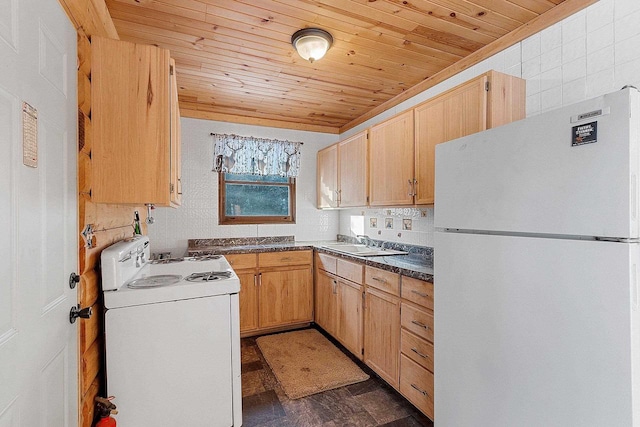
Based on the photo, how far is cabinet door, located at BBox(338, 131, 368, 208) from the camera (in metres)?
3.08

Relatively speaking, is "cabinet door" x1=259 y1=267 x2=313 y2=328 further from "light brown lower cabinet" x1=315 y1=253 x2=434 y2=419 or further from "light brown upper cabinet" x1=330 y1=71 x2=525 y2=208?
"light brown upper cabinet" x1=330 y1=71 x2=525 y2=208

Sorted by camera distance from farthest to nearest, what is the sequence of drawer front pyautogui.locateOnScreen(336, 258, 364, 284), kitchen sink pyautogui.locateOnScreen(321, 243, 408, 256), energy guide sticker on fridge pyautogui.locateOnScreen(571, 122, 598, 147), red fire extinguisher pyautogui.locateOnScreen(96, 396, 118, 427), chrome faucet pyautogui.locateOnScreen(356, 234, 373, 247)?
chrome faucet pyautogui.locateOnScreen(356, 234, 373, 247) → kitchen sink pyautogui.locateOnScreen(321, 243, 408, 256) → drawer front pyautogui.locateOnScreen(336, 258, 364, 284) → red fire extinguisher pyautogui.locateOnScreen(96, 396, 118, 427) → energy guide sticker on fridge pyautogui.locateOnScreen(571, 122, 598, 147)

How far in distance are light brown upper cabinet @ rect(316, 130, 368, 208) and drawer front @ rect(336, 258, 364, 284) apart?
2.03ft

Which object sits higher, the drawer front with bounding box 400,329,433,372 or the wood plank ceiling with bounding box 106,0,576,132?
the wood plank ceiling with bounding box 106,0,576,132

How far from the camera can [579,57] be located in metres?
1.70

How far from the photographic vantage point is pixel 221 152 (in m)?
3.60

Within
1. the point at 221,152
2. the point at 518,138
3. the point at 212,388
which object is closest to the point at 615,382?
the point at 518,138

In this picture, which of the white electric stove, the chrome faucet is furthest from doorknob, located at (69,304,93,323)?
the chrome faucet

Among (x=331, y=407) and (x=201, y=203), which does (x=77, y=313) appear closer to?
(x=331, y=407)

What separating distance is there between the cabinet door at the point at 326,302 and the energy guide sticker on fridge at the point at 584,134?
2301 mm

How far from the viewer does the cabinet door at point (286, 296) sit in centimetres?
330

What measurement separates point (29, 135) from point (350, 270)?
2286 mm

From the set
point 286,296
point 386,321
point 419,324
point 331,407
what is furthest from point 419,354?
point 286,296

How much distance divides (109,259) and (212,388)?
2.92 ft
